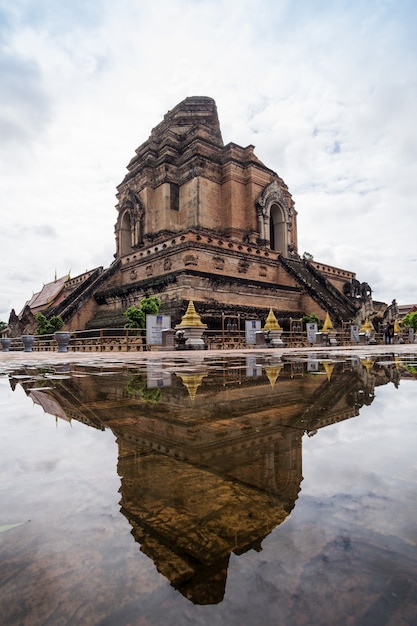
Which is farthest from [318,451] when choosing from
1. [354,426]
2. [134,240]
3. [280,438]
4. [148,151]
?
[148,151]

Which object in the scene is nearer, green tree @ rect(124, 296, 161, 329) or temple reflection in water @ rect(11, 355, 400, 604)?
temple reflection in water @ rect(11, 355, 400, 604)

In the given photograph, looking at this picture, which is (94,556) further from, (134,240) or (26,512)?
(134,240)

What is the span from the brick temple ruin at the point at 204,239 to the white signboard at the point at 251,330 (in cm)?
213

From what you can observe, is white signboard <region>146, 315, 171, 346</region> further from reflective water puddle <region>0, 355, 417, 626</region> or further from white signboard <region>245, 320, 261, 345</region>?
reflective water puddle <region>0, 355, 417, 626</region>

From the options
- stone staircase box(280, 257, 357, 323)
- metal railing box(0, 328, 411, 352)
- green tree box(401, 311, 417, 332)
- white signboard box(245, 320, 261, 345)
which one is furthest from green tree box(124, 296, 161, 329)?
green tree box(401, 311, 417, 332)

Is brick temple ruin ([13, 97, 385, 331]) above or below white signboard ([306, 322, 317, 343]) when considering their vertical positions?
above

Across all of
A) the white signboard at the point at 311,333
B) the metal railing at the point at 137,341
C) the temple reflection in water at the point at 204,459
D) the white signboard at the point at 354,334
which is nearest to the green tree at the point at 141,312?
the metal railing at the point at 137,341

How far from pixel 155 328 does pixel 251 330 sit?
4.31m

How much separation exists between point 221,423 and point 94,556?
4.39 feet

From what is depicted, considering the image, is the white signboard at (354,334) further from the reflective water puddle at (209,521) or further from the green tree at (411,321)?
the green tree at (411,321)

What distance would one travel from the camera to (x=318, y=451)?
1.75m

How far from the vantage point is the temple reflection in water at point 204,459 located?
979 millimetres

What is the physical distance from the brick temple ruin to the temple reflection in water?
1471cm

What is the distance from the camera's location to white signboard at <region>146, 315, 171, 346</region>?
554 inches
